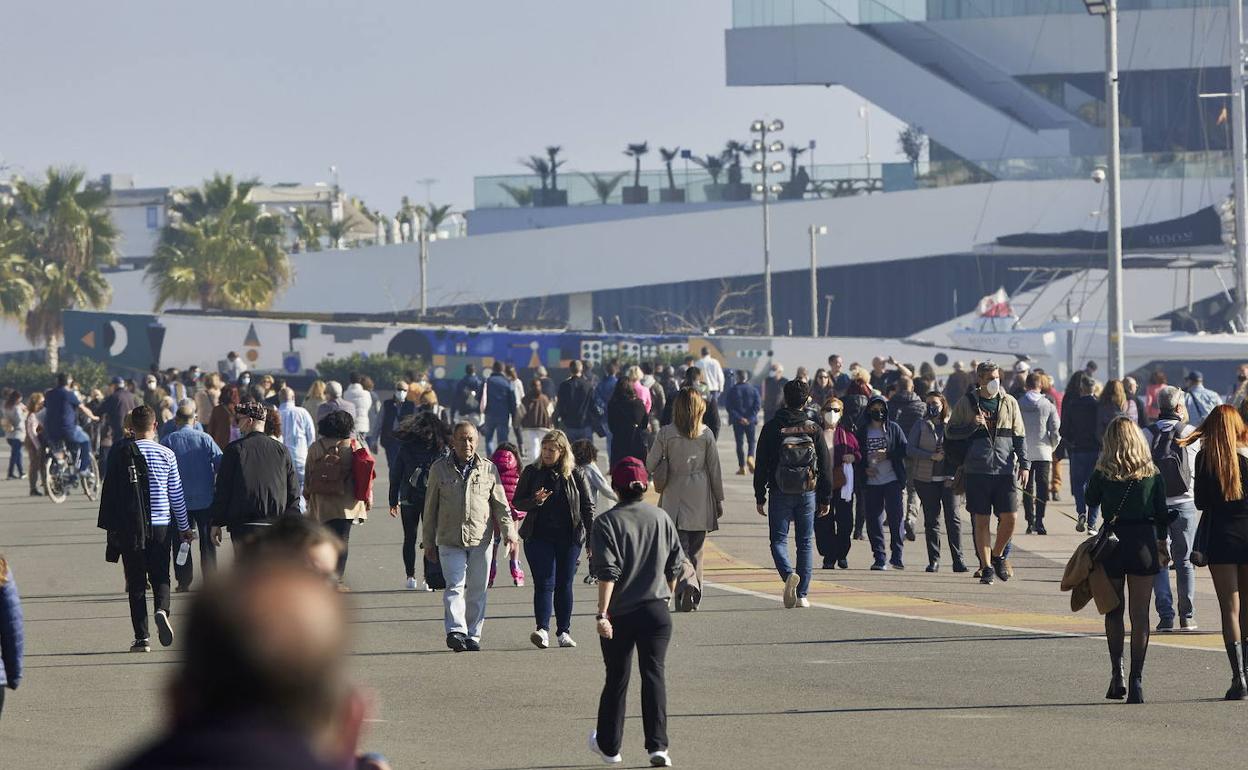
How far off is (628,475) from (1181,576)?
5351mm

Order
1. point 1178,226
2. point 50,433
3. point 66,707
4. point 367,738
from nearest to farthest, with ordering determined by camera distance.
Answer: point 367,738 < point 66,707 < point 50,433 < point 1178,226

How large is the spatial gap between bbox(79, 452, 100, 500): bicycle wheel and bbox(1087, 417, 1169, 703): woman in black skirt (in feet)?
64.8

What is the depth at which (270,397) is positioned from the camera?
2464 centimetres

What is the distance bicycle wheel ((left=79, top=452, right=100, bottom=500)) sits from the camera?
27469 mm

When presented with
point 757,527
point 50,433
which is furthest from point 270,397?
point 757,527

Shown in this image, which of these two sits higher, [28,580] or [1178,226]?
[1178,226]

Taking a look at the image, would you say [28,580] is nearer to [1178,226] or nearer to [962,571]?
[962,571]

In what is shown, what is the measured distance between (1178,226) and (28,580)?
3941cm

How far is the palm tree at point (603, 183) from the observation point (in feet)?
248

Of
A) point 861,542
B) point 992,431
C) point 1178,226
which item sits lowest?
point 861,542

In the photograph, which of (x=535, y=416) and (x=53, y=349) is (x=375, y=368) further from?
(x=535, y=416)

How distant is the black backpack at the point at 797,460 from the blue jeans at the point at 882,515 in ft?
9.51

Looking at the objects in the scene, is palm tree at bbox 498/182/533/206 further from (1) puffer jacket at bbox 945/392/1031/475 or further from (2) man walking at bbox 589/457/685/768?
(2) man walking at bbox 589/457/685/768

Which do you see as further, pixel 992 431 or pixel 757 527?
pixel 757 527
